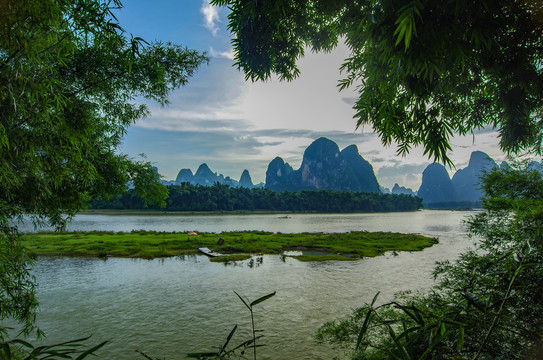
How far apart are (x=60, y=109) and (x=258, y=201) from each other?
98.8 metres

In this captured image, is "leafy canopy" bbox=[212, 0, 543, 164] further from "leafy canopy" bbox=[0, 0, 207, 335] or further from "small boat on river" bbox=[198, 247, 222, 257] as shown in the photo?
"small boat on river" bbox=[198, 247, 222, 257]

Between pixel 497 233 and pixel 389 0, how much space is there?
6361mm

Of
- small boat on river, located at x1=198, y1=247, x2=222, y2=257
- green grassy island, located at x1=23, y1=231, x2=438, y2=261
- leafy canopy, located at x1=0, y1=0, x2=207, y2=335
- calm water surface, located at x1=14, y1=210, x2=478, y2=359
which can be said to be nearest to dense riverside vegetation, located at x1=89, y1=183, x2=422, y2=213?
green grassy island, located at x1=23, y1=231, x2=438, y2=261

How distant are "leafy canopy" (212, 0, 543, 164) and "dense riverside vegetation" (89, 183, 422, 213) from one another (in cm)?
8279

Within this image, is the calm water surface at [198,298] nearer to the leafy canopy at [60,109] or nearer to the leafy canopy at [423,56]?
the leafy canopy at [60,109]

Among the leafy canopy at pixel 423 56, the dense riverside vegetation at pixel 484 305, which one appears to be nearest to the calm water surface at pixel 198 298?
the dense riverside vegetation at pixel 484 305

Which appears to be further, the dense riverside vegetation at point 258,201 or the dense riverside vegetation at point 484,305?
the dense riverside vegetation at point 258,201

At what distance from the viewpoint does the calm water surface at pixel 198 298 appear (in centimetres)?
932

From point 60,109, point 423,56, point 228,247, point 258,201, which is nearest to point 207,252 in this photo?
point 228,247

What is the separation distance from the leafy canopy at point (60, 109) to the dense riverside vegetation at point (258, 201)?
253 feet

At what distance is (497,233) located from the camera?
23.1 ft

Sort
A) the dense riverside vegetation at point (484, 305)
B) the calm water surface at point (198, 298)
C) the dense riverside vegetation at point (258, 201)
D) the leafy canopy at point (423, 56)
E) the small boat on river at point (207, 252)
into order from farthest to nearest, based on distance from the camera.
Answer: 1. the dense riverside vegetation at point (258, 201)
2. the small boat on river at point (207, 252)
3. the calm water surface at point (198, 298)
4. the leafy canopy at point (423, 56)
5. the dense riverside vegetation at point (484, 305)

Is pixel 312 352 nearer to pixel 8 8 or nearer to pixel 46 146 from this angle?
pixel 46 146

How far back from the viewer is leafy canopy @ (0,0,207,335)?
356 centimetres
